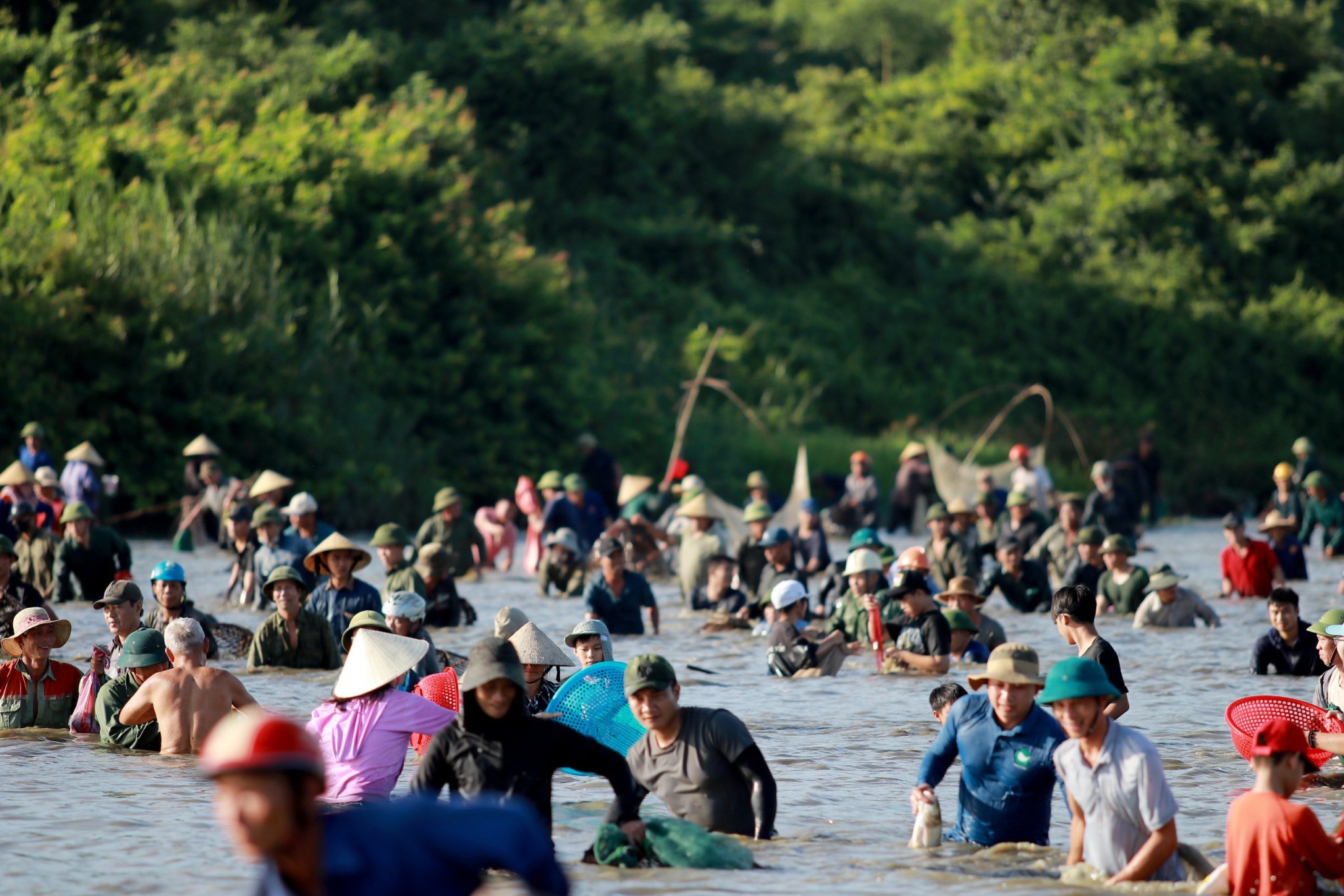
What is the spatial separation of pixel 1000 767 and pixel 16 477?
13289 mm

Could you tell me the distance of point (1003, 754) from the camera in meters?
7.43

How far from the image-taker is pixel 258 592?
16578 mm

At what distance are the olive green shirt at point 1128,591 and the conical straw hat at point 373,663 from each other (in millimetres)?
9770

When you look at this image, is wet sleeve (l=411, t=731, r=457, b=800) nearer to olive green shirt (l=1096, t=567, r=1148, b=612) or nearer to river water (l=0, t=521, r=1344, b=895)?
river water (l=0, t=521, r=1344, b=895)

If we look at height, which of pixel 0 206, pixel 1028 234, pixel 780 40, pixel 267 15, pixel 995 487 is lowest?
pixel 995 487

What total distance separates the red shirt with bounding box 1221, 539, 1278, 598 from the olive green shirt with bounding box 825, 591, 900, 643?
20.0 feet

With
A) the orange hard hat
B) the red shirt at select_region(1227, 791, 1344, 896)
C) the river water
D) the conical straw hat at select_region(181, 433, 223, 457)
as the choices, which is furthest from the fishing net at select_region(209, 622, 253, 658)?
the conical straw hat at select_region(181, 433, 223, 457)

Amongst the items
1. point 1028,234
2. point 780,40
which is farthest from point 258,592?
point 780,40

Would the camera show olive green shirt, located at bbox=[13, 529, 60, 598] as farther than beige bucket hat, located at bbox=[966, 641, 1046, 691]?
Yes

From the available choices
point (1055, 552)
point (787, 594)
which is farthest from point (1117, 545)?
point (787, 594)

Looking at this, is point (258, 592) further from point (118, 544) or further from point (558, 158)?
point (558, 158)

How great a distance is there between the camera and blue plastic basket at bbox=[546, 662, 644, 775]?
809 cm

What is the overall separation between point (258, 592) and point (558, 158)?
26.0 m

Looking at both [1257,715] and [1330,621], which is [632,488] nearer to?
[1330,621]
